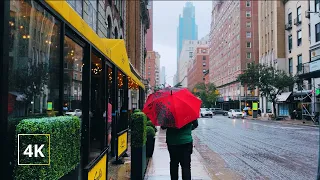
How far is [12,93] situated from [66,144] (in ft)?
2.19

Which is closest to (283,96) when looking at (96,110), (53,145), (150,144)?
(150,144)

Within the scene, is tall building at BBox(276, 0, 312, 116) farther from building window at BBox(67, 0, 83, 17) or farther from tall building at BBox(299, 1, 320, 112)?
building window at BBox(67, 0, 83, 17)

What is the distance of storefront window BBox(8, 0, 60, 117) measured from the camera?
283 cm

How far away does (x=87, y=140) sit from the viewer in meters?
4.35

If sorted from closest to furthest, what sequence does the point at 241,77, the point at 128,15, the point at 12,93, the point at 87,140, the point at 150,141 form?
the point at 12,93
the point at 87,140
the point at 150,141
the point at 128,15
the point at 241,77

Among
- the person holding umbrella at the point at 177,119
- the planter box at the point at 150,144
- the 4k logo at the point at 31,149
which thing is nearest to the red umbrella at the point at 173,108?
the person holding umbrella at the point at 177,119

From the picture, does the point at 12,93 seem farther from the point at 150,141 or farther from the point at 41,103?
the point at 150,141

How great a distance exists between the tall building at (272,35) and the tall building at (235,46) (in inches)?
392

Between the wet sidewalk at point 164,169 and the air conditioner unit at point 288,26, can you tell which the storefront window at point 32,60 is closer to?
the wet sidewalk at point 164,169

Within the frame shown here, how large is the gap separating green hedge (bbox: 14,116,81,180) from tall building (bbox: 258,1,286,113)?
50.4m

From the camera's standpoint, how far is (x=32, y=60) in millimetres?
3289

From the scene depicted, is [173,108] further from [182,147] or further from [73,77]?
[73,77]

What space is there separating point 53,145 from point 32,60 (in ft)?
3.67

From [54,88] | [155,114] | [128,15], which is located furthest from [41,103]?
[128,15]
